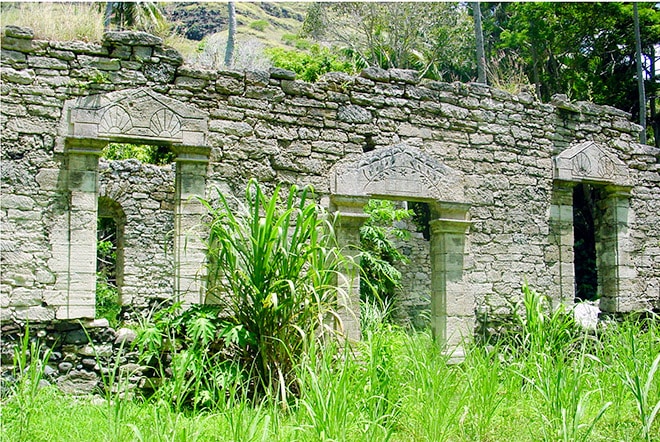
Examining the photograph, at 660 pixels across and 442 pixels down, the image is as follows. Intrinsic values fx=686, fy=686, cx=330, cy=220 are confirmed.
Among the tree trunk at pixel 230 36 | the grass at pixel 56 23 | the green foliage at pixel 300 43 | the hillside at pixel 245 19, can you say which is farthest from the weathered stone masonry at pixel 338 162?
the hillside at pixel 245 19

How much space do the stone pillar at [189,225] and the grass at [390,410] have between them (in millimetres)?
1212

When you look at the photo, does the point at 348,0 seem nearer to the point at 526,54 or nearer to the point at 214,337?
the point at 526,54

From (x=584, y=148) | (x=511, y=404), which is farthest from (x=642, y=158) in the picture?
(x=511, y=404)

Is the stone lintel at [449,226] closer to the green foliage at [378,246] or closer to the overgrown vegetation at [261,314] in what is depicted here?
the overgrown vegetation at [261,314]

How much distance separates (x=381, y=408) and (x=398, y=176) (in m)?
3.37

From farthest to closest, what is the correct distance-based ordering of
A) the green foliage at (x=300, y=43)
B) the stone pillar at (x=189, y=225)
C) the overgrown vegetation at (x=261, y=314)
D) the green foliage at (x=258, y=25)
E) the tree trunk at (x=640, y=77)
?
the green foliage at (x=258, y=25) < the green foliage at (x=300, y=43) < the tree trunk at (x=640, y=77) < the stone pillar at (x=189, y=225) < the overgrown vegetation at (x=261, y=314)

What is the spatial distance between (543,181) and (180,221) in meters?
4.51

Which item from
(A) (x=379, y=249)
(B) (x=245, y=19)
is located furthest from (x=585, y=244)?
(B) (x=245, y=19)

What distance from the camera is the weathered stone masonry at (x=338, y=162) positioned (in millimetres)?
6055

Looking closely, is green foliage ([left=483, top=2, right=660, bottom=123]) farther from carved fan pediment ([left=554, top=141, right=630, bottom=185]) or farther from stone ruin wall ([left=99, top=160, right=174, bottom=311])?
stone ruin wall ([left=99, top=160, right=174, bottom=311])

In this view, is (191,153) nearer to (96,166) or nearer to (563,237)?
(96,166)

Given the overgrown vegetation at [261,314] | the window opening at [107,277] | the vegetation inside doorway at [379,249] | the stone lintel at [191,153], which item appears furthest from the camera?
the vegetation inside doorway at [379,249]

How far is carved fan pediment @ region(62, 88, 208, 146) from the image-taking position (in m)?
6.16

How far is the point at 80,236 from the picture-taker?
20.0ft
